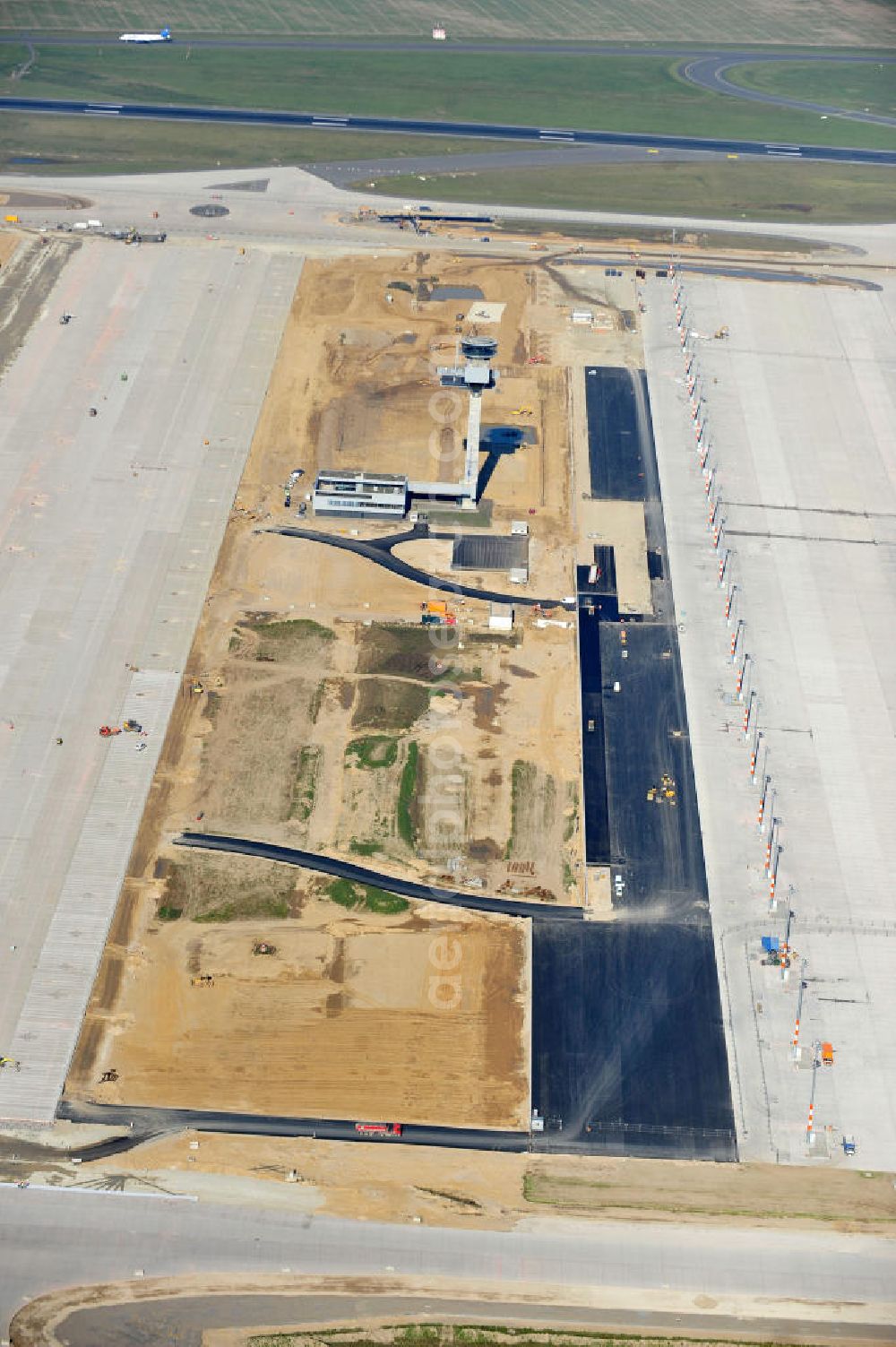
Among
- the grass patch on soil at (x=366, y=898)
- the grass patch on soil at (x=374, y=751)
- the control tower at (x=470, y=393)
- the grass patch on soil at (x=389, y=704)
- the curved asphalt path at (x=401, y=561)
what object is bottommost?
the grass patch on soil at (x=366, y=898)

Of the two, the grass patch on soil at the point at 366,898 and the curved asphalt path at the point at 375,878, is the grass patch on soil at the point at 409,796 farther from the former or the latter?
the grass patch on soil at the point at 366,898

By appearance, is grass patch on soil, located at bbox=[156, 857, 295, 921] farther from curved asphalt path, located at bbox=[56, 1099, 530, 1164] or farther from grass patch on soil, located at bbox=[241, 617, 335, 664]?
grass patch on soil, located at bbox=[241, 617, 335, 664]

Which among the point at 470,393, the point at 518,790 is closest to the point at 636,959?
the point at 518,790

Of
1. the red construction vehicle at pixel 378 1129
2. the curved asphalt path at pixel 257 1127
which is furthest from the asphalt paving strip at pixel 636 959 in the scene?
the red construction vehicle at pixel 378 1129

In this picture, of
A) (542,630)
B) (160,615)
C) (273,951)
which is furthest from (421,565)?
(273,951)

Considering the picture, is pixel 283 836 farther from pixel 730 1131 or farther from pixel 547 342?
pixel 547 342
